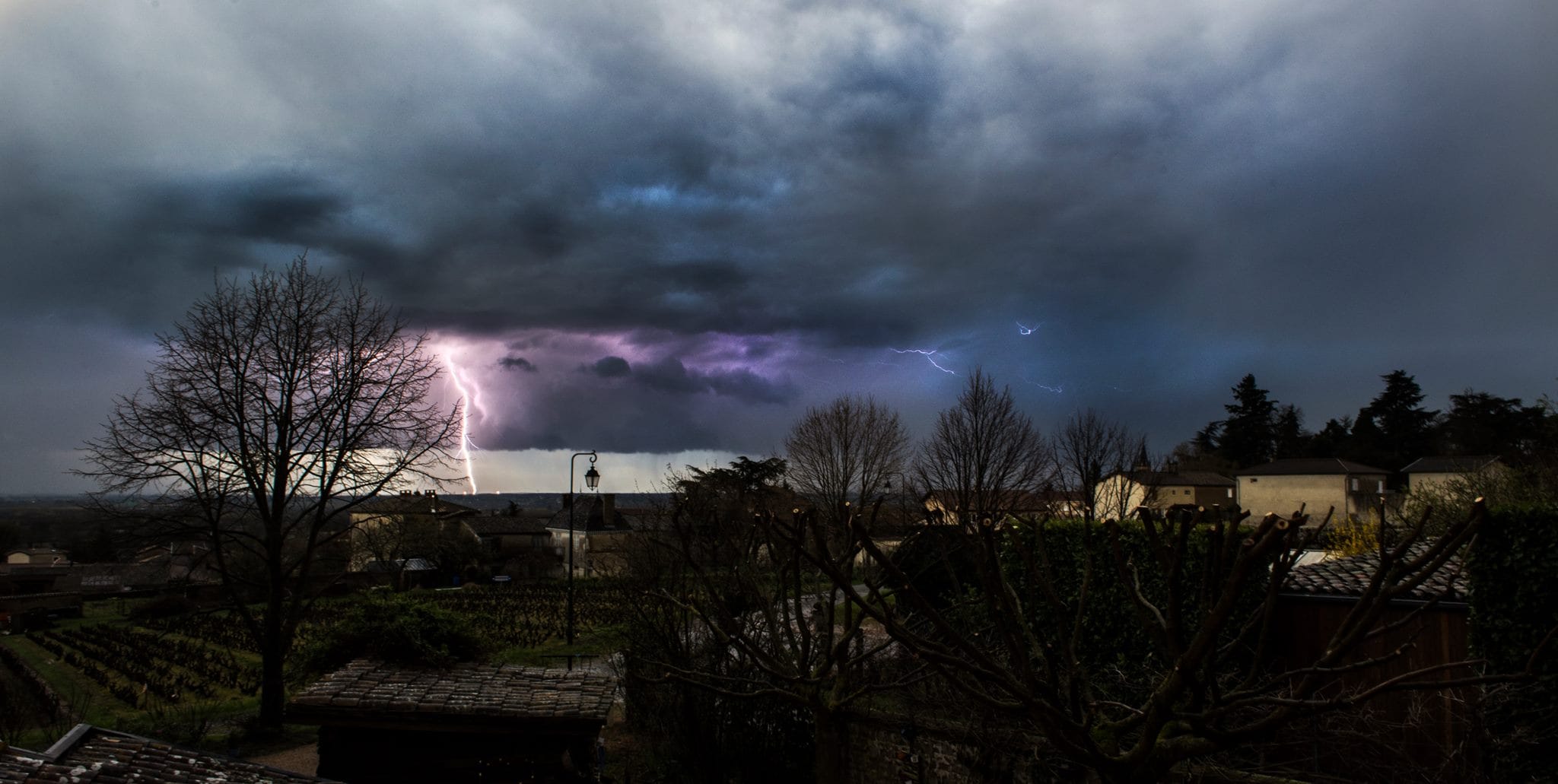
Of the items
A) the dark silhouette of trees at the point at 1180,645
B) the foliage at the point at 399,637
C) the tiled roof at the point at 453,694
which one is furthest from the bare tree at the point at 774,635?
the foliage at the point at 399,637

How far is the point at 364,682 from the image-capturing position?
12016mm

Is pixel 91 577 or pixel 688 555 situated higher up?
pixel 688 555

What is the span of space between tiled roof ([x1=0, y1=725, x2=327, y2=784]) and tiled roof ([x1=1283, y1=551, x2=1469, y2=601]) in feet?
41.4

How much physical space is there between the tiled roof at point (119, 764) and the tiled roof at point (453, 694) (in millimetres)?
4978

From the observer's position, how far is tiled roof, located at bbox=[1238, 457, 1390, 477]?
5622 cm

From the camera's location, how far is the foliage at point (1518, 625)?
8.94 meters

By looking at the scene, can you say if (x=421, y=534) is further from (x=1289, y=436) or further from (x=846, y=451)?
(x=1289, y=436)

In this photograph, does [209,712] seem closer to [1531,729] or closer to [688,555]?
[688,555]

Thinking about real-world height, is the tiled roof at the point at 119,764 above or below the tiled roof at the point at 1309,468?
below

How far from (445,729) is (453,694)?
2.05ft

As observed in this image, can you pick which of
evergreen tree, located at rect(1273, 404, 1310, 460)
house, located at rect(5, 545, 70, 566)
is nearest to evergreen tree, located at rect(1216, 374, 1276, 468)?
evergreen tree, located at rect(1273, 404, 1310, 460)

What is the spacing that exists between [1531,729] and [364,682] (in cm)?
1474

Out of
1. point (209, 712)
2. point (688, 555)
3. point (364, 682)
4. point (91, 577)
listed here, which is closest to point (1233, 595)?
point (688, 555)

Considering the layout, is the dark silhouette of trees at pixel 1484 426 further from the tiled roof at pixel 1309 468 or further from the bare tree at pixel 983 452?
the bare tree at pixel 983 452
